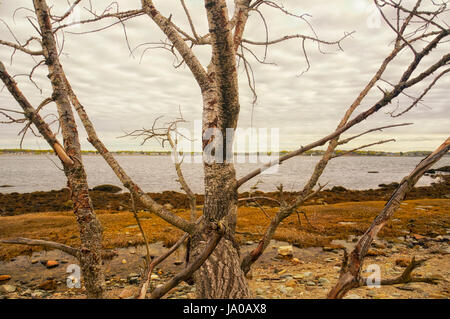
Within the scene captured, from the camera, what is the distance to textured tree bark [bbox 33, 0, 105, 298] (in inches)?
87.3

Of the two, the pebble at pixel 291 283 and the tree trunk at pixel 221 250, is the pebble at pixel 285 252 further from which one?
the tree trunk at pixel 221 250

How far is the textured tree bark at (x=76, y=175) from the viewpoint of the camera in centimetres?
222

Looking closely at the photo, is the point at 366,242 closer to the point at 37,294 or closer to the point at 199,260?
the point at 199,260

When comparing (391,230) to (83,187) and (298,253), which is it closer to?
(298,253)

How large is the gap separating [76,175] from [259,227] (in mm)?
10534

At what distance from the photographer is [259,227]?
11961 millimetres

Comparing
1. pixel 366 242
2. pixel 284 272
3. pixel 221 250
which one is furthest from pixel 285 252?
pixel 366 242

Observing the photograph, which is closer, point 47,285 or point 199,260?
point 199,260

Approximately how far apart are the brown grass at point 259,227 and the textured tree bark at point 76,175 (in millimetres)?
7918

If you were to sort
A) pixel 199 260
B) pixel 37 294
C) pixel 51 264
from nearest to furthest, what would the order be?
pixel 199 260
pixel 37 294
pixel 51 264

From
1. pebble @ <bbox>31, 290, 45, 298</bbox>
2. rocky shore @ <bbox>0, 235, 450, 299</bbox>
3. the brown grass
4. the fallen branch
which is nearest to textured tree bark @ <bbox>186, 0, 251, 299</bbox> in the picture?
the fallen branch

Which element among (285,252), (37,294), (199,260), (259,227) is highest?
(199,260)

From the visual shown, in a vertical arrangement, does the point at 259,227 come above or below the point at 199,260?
below

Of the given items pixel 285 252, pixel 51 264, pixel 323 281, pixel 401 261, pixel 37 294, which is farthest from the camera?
pixel 285 252
